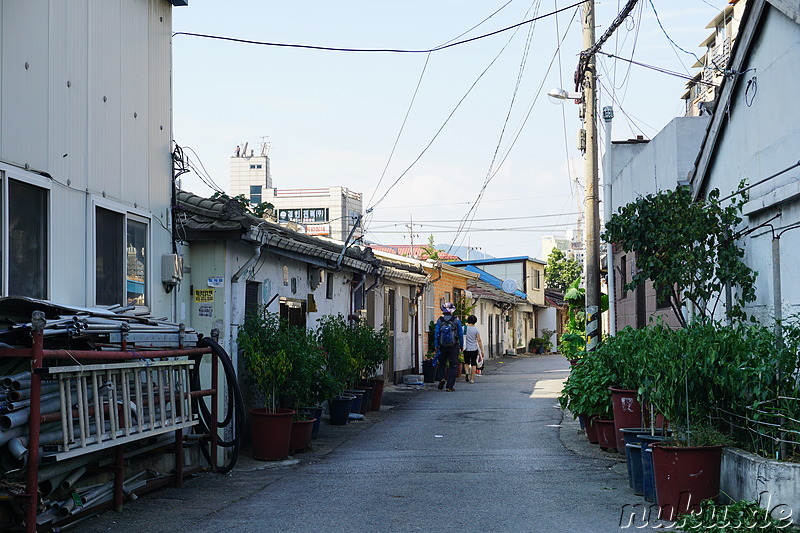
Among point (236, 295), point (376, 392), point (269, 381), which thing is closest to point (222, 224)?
point (236, 295)

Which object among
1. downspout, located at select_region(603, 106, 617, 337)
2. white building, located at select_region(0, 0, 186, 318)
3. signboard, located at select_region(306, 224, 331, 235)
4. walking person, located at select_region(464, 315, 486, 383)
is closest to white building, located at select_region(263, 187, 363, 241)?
signboard, located at select_region(306, 224, 331, 235)

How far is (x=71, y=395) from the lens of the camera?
255 inches

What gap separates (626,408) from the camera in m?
10.0

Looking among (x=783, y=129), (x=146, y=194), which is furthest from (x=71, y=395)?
(x=783, y=129)

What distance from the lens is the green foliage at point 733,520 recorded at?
Result: 6.21m

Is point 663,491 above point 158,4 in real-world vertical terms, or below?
below

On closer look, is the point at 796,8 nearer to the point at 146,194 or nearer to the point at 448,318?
the point at 146,194

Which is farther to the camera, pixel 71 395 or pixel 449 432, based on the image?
pixel 449 432

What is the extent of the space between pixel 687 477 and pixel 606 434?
13.3 feet

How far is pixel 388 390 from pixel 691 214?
12.4 meters

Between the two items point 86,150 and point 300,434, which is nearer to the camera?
point 86,150

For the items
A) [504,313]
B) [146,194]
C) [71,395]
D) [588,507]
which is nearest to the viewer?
[71,395]

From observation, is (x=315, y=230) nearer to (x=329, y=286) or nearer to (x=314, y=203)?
(x=329, y=286)

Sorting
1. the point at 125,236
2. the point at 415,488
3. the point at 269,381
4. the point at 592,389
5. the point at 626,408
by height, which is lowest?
the point at 415,488
